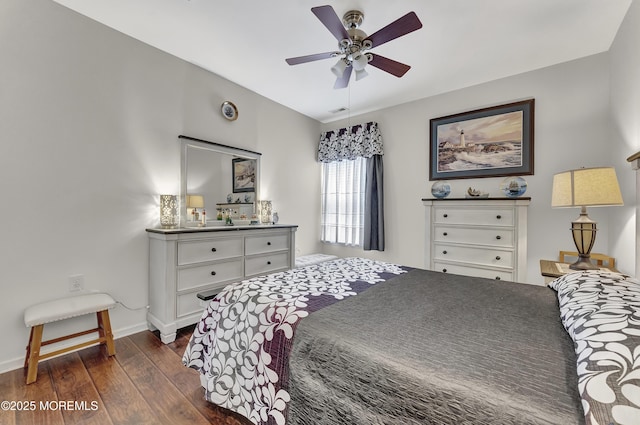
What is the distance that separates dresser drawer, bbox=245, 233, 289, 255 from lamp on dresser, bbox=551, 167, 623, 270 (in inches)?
105

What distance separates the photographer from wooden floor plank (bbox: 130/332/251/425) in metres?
1.50

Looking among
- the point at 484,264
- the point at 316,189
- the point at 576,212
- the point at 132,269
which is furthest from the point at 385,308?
the point at 316,189

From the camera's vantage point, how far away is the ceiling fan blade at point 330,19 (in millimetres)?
1645

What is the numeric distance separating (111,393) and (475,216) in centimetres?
337

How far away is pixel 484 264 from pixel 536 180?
1051 mm

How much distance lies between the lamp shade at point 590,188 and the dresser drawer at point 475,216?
0.69 m

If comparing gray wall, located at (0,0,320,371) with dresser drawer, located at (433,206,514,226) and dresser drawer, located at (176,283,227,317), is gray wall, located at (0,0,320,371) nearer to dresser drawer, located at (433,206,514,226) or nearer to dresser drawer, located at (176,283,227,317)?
dresser drawer, located at (176,283,227,317)

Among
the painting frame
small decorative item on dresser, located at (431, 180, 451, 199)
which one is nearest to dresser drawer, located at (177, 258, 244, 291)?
the painting frame

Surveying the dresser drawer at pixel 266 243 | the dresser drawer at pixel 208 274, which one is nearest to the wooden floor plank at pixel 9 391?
the dresser drawer at pixel 208 274

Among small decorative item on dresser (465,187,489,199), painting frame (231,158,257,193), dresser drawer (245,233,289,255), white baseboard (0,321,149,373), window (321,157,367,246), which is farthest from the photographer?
window (321,157,367,246)

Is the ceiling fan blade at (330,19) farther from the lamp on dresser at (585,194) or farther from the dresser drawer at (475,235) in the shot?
the dresser drawer at (475,235)

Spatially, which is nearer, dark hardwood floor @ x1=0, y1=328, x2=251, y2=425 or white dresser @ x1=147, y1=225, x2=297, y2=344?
dark hardwood floor @ x1=0, y1=328, x2=251, y2=425

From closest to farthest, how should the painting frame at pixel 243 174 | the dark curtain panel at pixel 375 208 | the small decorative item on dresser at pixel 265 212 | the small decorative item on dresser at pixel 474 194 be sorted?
the small decorative item on dresser at pixel 474 194
the painting frame at pixel 243 174
the small decorative item on dresser at pixel 265 212
the dark curtain panel at pixel 375 208

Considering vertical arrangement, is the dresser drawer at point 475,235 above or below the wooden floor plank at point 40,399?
above
